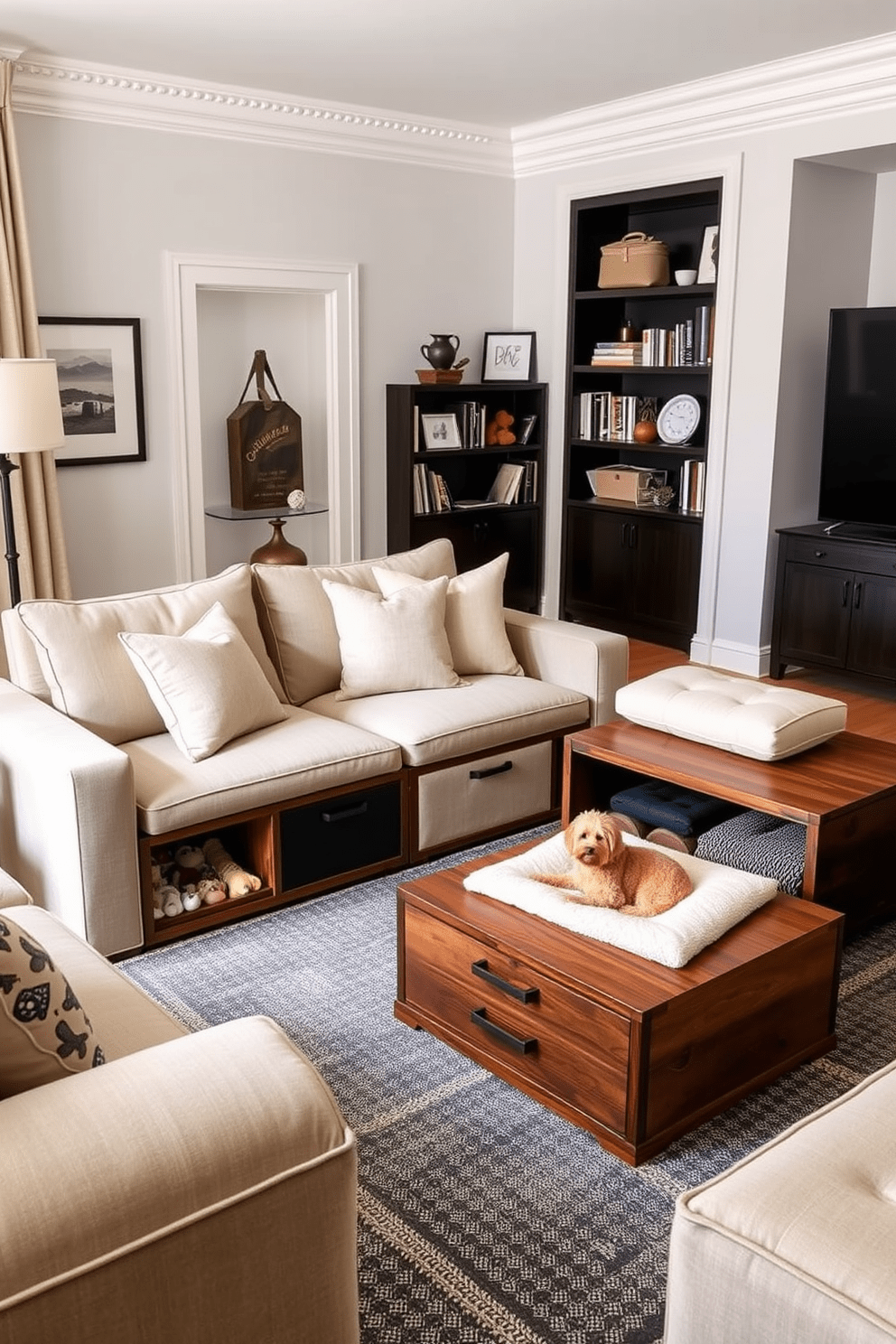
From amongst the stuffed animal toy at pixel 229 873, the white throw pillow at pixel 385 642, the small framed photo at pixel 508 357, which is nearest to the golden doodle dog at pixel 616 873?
the stuffed animal toy at pixel 229 873

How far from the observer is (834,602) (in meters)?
5.34

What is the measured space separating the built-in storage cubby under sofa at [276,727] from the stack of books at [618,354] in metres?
2.49

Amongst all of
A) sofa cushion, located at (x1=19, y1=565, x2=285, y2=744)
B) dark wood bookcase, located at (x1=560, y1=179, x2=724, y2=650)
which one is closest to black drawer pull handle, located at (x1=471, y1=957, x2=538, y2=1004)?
sofa cushion, located at (x1=19, y1=565, x2=285, y2=744)

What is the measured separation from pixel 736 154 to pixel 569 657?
2784mm

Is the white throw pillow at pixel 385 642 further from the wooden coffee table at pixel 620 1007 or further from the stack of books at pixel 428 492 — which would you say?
the stack of books at pixel 428 492

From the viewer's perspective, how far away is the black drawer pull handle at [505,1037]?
238 cm

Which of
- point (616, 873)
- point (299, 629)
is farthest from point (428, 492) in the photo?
point (616, 873)

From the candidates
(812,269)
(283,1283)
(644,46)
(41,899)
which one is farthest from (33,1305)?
(812,269)

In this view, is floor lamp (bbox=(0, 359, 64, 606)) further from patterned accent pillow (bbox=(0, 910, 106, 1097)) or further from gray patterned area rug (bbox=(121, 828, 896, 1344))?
patterned accent pillow (bbox=(0, 910, 106, 1097))

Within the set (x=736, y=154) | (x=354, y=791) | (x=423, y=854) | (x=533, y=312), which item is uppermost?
(x=736, y=154)

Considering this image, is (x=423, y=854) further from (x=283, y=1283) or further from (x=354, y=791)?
(x=283, y=1283)

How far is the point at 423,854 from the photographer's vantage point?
3.60m

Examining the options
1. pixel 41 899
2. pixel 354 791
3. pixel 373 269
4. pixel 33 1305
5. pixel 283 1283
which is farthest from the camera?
pixel 373 269

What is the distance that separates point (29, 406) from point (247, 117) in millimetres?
2386
